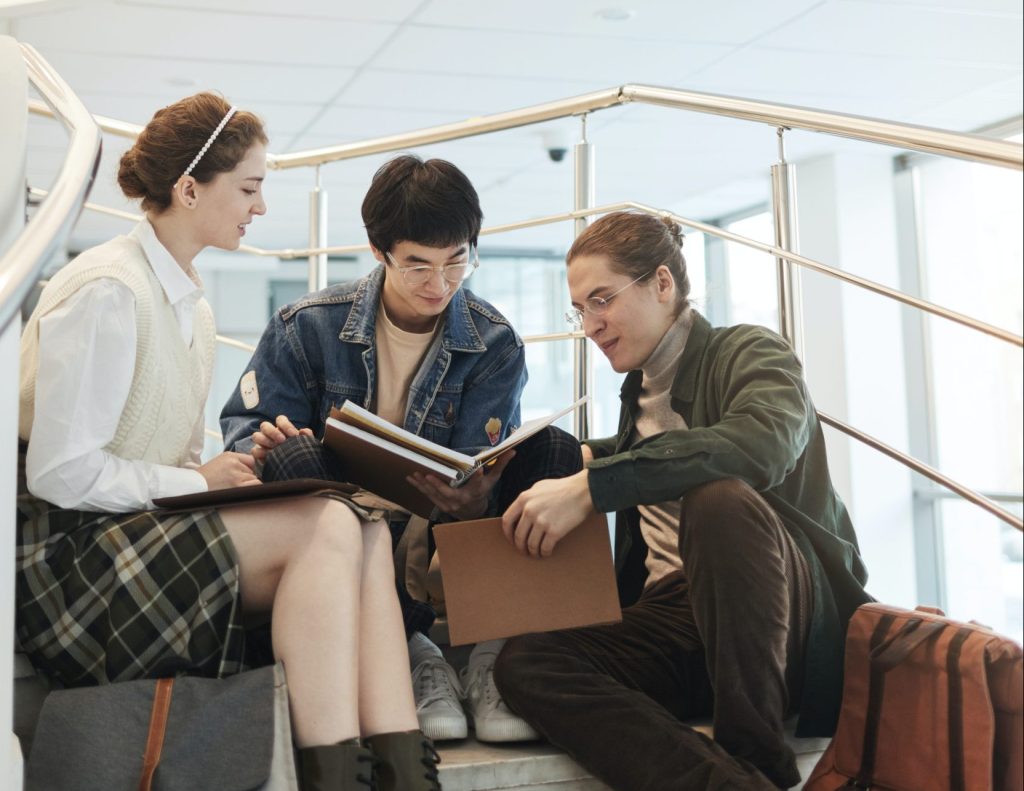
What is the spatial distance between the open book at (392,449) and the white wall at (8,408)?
1.29ft

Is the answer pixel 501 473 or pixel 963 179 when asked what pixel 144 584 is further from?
pixel 963 179

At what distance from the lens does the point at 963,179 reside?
17.5 feet

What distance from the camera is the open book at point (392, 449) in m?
1.42

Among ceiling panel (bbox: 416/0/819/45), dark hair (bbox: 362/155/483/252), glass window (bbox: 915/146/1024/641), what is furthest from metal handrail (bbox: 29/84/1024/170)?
glass window (bbox: 915/146/1024/641)

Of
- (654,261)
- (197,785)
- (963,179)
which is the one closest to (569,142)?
(963,179)

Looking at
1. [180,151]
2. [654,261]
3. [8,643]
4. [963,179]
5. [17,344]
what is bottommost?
[8,643]

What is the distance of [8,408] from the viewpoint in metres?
1.16

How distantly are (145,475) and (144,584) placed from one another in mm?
145

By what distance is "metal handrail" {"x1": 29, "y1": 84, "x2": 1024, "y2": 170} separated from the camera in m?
1.30

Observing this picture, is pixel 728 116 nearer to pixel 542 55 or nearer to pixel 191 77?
pixel 542 55

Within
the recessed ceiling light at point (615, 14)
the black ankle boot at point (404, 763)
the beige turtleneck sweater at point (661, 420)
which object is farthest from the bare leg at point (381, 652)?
the recessed ceiling light at point (615, 14)

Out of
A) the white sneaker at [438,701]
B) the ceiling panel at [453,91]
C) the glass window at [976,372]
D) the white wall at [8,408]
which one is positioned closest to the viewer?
the white wall at [8,408]

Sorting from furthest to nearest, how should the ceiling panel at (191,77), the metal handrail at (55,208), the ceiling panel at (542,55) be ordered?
the ceiling panel at (191,77)
the ceiling panel at (542,55)
the metal handrail at (55,208)

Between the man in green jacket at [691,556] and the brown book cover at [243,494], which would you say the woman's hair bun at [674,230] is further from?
the brown book cover at [243,494]
